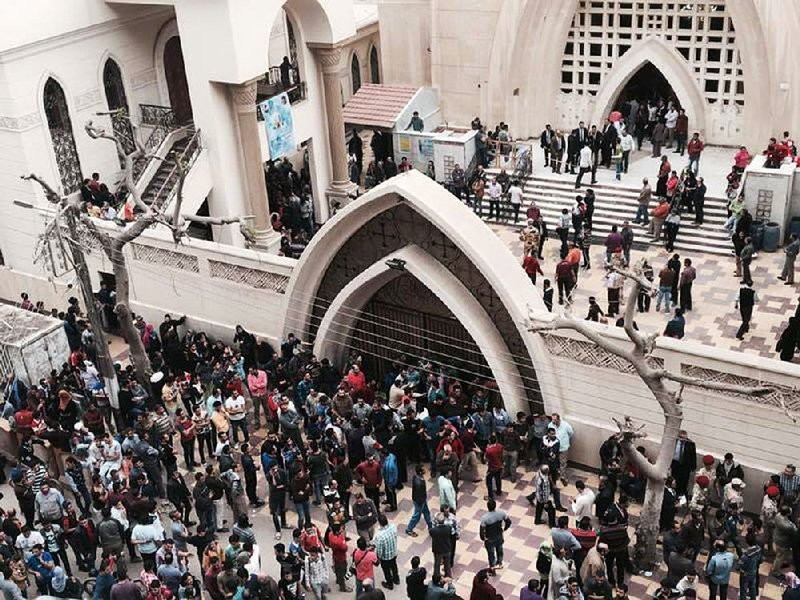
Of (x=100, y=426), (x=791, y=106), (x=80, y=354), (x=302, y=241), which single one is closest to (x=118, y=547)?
(x=100, y=426)

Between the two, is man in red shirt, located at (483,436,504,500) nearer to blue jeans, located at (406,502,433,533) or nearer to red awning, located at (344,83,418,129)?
blue jeans, located at (406,502,433,533)

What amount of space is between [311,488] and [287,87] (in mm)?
15887

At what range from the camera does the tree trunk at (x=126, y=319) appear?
18.7 metres

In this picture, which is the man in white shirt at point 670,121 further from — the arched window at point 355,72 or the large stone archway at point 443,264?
the large stone archway at point 443,264

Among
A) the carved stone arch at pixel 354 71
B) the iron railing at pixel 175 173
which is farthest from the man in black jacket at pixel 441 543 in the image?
the carved stone arch at pixel 354 71

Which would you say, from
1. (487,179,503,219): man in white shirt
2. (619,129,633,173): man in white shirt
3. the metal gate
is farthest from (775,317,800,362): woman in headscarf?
(487,179,503,219): man in white shirt

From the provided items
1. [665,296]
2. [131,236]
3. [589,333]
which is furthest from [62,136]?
[589,333]

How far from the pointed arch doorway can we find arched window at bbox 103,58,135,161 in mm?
1620

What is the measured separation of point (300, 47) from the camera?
28.7 metres

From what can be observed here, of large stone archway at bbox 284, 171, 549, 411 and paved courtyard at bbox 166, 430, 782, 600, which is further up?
large stone archway at bbox 284, 171, 549, 411

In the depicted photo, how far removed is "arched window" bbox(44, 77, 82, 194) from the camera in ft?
82.2

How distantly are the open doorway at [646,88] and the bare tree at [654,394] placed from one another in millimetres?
19676

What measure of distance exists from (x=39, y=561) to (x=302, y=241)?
530 inches

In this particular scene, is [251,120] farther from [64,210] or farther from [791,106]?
[791,106]
